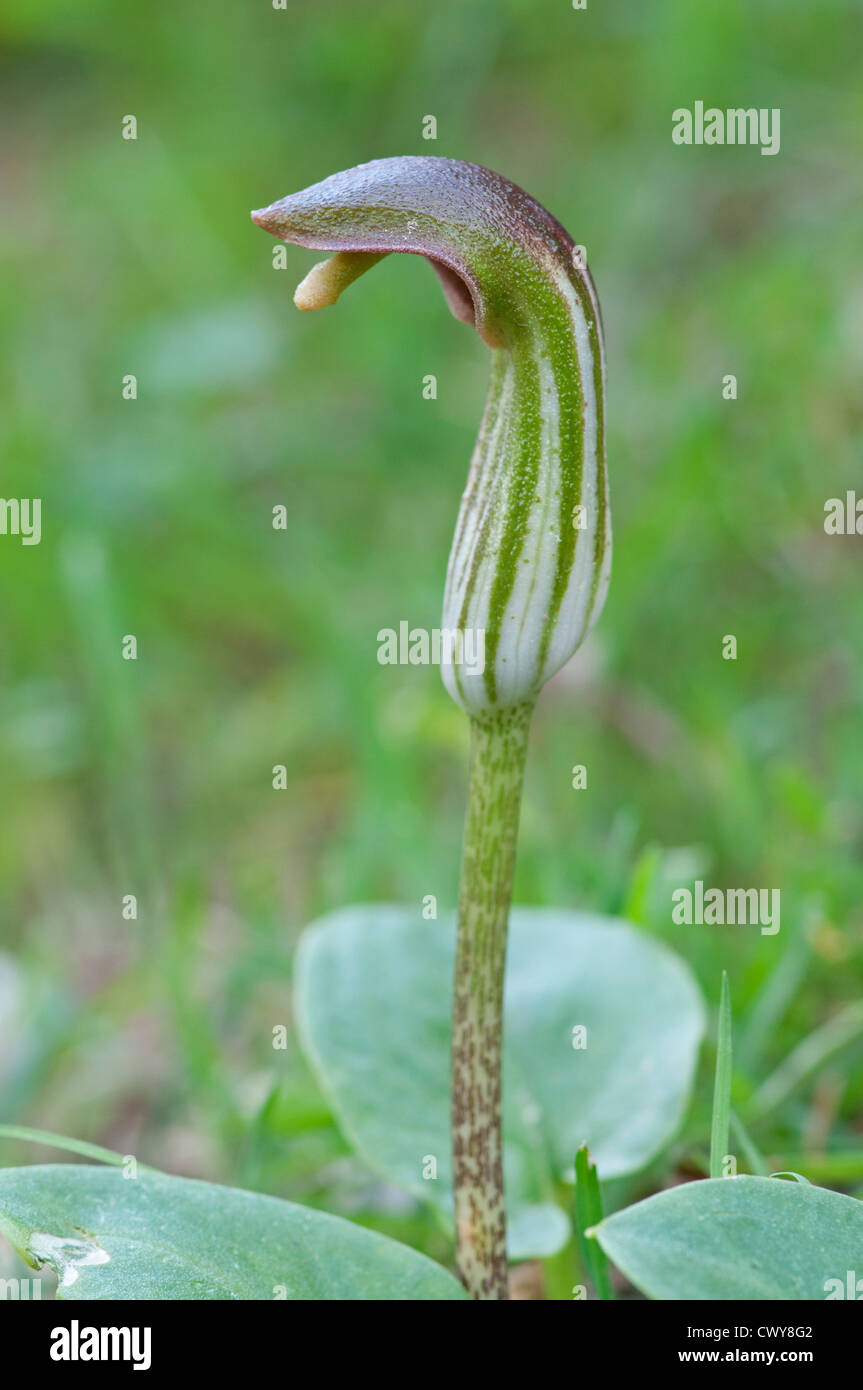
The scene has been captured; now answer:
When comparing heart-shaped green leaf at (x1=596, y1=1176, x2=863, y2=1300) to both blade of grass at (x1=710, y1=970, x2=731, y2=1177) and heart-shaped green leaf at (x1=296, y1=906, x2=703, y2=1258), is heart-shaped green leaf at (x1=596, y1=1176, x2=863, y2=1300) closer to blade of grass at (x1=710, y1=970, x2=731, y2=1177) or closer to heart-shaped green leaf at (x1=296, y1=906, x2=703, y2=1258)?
blade of grass at (x1=710, y1=970, x2=731, y2=1177)

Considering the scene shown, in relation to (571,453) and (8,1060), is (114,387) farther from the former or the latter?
(571,453)

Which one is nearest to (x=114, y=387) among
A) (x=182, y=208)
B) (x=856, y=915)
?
(x=182, y=208)

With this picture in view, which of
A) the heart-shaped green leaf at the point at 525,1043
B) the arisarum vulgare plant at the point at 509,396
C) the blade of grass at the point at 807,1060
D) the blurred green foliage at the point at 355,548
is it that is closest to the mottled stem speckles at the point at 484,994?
the arisarum vulgare plant at the point at 509,396

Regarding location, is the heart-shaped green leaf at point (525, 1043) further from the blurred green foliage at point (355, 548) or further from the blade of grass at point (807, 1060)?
the blade of grass at point (807, 1060)

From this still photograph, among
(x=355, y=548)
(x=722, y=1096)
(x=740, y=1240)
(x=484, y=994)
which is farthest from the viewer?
(x=355, y=548)

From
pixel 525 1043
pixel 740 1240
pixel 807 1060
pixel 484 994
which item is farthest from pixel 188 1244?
pixel 807 1060

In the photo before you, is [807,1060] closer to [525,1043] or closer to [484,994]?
[525,1043]
